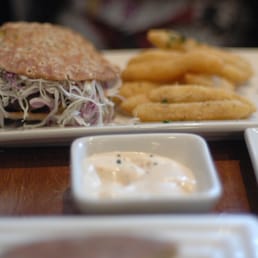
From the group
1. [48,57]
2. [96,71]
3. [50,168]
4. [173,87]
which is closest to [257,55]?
[173,87]

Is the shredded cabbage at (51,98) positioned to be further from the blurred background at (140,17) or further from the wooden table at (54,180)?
the blurred background at (140,17)

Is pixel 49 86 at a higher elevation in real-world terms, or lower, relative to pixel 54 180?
higher

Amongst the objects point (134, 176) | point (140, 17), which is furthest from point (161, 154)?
point (140, 17)

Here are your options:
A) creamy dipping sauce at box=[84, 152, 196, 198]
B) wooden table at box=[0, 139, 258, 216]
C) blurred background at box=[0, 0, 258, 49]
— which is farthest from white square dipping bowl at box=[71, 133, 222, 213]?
blurred background at box=[0, 0, 258, 49]

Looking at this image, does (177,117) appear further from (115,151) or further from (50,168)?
(50,168)

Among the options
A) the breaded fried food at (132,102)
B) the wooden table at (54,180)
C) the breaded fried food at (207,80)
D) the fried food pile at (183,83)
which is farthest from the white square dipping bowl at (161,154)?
the breaded fried food at (207,80)

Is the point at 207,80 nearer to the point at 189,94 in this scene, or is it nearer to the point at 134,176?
the point at 189,94
